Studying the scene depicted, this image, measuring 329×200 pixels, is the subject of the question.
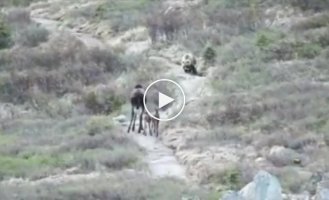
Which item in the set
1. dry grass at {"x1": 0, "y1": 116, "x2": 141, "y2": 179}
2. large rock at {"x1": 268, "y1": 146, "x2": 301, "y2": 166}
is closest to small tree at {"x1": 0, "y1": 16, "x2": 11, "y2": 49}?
dry grass at {"x1": 0, "y1": 116, "x2": 141, "y2": 179}

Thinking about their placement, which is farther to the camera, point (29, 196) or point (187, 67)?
point (187, 67)

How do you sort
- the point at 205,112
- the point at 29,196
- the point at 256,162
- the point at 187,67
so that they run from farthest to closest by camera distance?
1. the point at 187,67
2. the point at 205,112
3. the point at 256,162
4. the point at 29,196

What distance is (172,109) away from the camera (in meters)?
22.2

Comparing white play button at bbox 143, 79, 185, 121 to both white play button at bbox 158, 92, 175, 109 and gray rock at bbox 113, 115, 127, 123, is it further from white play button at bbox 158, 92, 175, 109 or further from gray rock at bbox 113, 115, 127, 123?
gray rock at bbox 113, 115, 127, 123

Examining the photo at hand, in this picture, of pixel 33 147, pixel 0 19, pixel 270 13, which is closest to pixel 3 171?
pixel 33 147

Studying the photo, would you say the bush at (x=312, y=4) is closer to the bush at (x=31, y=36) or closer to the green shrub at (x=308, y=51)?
the green shrub at (x=308, y=51)

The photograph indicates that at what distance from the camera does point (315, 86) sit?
2270 centimetres

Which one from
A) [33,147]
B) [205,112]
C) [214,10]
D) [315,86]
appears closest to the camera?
[33,147]

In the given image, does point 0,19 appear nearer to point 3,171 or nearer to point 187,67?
point 187,67

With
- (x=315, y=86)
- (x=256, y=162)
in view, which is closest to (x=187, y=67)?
(x=315, y=86)

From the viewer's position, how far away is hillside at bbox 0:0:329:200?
16500 mm

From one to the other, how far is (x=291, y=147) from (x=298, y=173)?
6.43 feet

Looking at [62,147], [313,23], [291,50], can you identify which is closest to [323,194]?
[62,147]

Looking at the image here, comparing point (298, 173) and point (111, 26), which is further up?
point (298, 173)
